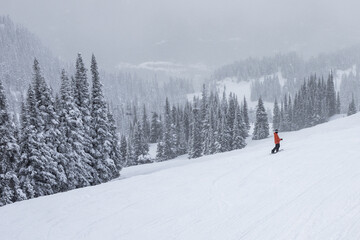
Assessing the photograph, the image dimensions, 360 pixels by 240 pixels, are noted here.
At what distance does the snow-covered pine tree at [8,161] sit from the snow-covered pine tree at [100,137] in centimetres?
796

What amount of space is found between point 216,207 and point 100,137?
22.8m

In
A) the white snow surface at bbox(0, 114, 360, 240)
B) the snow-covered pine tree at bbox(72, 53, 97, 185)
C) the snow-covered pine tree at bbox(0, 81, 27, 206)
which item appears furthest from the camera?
the snow-covered pine tree at bbox(72, 53, 97, 185)

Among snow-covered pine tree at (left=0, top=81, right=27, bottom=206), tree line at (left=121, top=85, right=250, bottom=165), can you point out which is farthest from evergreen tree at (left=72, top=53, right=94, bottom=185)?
tree line at (left=121, top=85, right=250, bottom=165)

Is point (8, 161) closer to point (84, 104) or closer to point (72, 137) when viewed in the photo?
point (72, 137)

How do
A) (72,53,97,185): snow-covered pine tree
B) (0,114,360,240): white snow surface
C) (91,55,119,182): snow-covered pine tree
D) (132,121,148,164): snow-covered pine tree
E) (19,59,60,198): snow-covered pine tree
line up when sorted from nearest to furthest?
(0,114,360,240): white snow surface, (19,59,60,198): snow-covered pine tree, (72,53,97,185): snow-covered pine tree, (91,55,119,182): snow-covered pine tree, (132,121,148,164): snow-covered pine tree

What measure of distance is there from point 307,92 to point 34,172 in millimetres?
103413

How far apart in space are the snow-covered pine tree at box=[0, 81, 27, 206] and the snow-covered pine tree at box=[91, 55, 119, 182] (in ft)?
26.1

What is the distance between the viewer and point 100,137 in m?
29.8

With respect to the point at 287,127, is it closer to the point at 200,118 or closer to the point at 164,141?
the point at 200,118

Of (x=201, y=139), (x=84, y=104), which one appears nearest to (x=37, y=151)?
(x=84, y=104)

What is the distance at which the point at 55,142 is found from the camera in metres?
25.0

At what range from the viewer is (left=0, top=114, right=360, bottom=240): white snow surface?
7348 mm

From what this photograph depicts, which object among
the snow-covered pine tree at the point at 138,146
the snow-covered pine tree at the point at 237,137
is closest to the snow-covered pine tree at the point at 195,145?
the snow-covered pine tree at the point at 237,137

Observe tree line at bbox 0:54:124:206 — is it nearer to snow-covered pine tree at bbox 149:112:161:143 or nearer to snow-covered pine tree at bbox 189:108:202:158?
snow-covered pine tree at bbox 189:108:202:158
